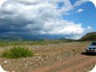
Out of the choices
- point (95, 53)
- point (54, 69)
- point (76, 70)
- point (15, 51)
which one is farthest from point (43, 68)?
point (95, 53)

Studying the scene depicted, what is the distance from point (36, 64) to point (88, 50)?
1019cm

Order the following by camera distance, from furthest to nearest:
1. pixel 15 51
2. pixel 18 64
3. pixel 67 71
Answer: pixel 15 51
pixel 18 64
pixel 67 71

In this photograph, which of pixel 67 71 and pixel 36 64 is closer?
pixel 67 71

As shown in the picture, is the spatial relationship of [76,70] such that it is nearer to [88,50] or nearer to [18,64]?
[18,64]

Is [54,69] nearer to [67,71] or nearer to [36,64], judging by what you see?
[67,71]

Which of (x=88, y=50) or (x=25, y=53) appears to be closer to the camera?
(x=25, y=53)

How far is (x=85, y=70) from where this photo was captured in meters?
14.1

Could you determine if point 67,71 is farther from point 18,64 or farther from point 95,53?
point 95,53

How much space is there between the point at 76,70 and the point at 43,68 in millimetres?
1804

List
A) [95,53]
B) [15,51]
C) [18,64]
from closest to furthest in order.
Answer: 1. [18,64]
2. [15,51]
3. [95,53]

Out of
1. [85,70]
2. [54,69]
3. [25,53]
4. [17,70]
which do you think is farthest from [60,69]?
[25,53]

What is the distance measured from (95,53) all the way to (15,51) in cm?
750

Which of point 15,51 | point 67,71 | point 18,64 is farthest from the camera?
point 15,51

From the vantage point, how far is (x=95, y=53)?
24.5 metres
